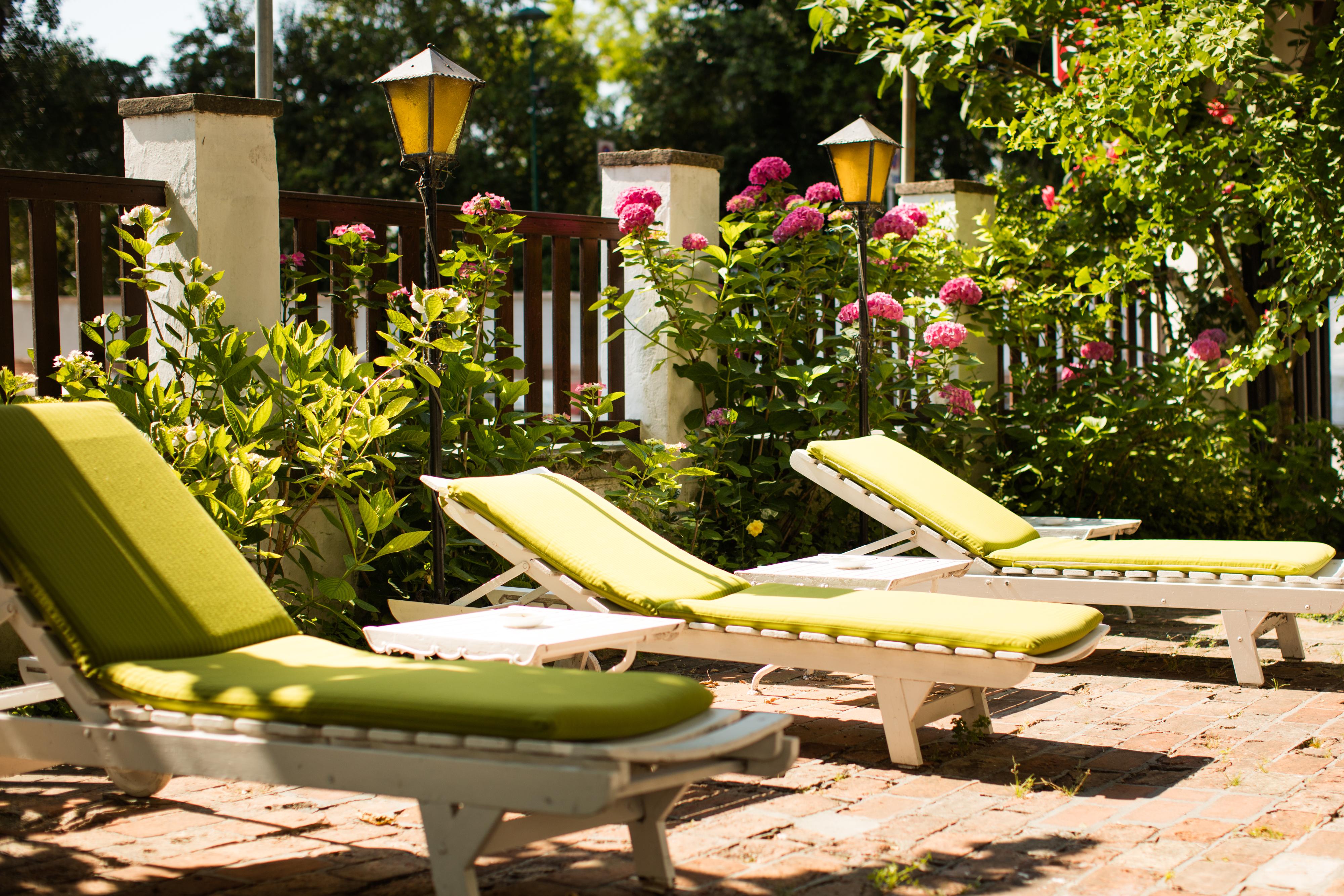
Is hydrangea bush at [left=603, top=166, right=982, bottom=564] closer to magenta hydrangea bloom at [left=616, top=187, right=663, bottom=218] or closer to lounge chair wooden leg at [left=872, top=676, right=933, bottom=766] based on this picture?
magenta hydrangea bloom at [left=616, top=187, right=663, bottom=218]

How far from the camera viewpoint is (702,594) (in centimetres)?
457

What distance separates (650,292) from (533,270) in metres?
0.93

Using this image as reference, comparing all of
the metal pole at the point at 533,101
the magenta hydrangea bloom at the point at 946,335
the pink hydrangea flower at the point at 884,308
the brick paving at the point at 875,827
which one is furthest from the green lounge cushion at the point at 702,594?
the metal pole at the point at 533,101

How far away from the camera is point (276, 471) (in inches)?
191

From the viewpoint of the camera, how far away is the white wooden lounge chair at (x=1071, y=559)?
5.18 metres

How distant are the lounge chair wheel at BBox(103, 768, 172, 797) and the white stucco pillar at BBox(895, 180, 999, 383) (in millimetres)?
6401

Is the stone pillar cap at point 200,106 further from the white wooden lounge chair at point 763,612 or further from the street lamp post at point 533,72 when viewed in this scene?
the street lamp post at point 533,72

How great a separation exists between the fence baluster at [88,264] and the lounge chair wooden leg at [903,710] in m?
3.35

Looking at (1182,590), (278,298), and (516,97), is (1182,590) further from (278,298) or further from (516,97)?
(516,97)

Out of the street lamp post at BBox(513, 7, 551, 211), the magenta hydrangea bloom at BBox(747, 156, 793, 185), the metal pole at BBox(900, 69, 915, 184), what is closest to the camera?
the magenta hydrangea bloom at BBox(747, 156, 793, 185)

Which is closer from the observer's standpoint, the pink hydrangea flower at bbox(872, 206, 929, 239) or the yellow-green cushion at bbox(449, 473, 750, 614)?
the yellow-green cushion at bbox(449, 473, 750, 614)

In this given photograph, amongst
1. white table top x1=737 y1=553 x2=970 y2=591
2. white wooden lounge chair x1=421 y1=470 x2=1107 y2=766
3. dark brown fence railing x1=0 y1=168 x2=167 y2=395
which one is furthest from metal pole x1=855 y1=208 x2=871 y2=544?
dark brown fence railing x1=0 y1=168 x2=167 y2=395

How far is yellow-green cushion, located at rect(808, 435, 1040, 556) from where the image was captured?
5797 millimetres

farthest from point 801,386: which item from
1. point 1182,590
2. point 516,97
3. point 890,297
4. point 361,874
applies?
point 516,97
